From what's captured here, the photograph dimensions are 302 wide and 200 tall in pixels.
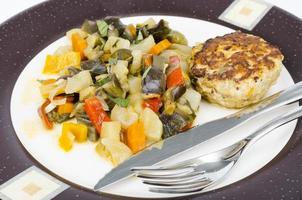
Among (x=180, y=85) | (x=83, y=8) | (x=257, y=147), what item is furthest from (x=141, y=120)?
(x=83, y=8)

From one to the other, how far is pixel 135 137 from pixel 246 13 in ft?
5.54

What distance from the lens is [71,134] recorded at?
4016mm

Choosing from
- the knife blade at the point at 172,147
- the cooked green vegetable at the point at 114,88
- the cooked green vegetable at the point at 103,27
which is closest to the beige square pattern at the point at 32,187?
the knife blade at the point at 172,147

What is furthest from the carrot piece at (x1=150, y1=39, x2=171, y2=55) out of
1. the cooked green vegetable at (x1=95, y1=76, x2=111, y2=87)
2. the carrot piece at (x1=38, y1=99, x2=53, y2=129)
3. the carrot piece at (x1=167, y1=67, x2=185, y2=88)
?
the carrot piece at (x1=38, y1=99, x2=53, y2=129)

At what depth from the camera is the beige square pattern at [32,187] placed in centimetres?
360

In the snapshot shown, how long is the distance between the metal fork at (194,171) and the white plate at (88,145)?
6 centimetres

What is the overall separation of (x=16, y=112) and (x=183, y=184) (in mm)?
Answer: 1293

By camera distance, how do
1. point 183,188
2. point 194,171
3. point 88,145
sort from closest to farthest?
point 183,188
point 194,171
point 88,145

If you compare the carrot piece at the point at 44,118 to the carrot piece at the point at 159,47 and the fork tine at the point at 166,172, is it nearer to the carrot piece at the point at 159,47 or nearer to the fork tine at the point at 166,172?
the fork tine at the point at 166,172

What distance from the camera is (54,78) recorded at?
14.9 ft

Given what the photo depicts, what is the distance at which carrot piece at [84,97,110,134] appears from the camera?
13.3 ft

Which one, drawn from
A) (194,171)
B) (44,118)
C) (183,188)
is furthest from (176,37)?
(183,188)

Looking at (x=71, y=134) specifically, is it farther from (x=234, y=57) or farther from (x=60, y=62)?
(x=234, y=57)

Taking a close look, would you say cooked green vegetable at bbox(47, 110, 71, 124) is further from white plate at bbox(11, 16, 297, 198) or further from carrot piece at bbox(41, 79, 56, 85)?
carrot piece at bbox(41, 79, 56, 85)
